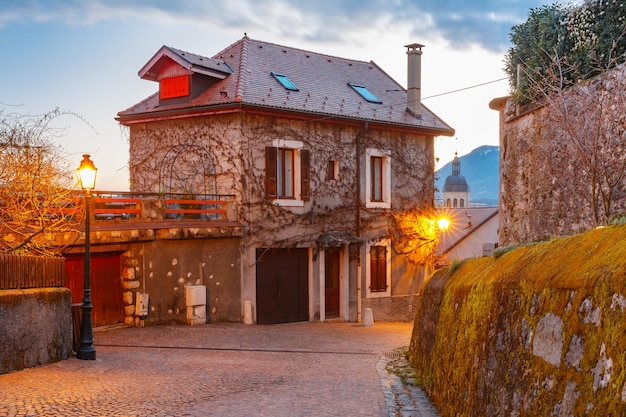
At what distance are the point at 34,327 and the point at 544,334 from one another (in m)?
8.79

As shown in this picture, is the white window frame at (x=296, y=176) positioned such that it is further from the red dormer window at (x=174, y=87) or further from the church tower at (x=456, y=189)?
the church tower at (x=456, y=189)

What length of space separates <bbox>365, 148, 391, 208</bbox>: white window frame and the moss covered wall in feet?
56.5

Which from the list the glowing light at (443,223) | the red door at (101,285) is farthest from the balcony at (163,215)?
the glowing light at (443,223)

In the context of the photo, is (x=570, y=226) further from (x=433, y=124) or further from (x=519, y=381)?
(x=433, y=124)

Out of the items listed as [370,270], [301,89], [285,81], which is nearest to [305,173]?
[301,89]

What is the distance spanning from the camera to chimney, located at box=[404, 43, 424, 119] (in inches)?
1071

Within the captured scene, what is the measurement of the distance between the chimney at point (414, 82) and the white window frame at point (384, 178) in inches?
88.9

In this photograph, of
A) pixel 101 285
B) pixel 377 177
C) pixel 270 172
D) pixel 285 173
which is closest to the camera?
pixel 101 285

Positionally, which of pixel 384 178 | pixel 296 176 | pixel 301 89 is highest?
pixel 301 89

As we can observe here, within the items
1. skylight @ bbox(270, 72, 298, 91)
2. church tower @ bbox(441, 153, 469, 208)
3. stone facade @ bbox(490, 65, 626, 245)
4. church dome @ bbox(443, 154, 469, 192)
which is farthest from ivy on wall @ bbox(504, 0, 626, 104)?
church dome @ bbox(443, 154, 469, 192)

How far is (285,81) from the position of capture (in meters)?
24.8

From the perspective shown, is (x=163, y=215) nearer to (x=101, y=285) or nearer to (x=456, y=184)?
(x=101, y=285)

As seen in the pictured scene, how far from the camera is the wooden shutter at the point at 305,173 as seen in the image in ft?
78.5

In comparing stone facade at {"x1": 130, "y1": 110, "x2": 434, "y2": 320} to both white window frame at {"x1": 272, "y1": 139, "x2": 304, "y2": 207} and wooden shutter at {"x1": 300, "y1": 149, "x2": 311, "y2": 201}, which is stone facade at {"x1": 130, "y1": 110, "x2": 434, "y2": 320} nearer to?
white window frame at {"x1": 272, "y1": 139, "x2": 304, "y2": 207}
